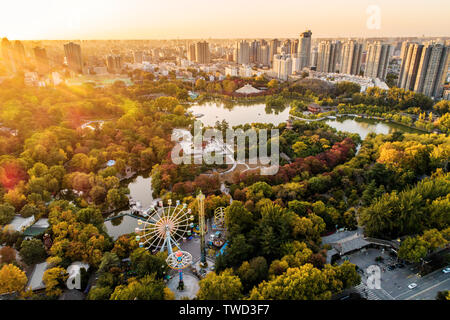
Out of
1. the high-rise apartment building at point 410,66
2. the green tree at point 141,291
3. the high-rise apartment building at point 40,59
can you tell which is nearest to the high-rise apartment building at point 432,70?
the high-rise apartment building at point 410,66

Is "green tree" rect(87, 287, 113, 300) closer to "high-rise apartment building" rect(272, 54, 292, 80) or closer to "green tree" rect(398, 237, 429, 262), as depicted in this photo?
"green tree" rect(398, 237, 429, 262)

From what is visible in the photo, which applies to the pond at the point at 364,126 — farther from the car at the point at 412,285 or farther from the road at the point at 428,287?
the car at the point at 412,285

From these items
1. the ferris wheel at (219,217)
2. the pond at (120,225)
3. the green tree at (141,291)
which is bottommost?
the pond at (120,225)

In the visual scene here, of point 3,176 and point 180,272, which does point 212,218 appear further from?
point 3,176

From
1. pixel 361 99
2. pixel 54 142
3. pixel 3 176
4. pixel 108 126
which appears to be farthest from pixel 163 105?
pixel 361 99

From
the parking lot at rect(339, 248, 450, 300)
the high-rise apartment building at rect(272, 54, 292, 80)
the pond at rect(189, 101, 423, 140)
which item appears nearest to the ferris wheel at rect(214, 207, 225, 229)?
the parking lot at rect(339, 248, 450, 300)

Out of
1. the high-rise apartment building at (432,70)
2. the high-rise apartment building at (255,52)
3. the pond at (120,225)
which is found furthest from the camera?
the high-rise apartment building at (255,52)

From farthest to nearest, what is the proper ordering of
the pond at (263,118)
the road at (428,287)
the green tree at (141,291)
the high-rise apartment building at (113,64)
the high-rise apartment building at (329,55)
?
the high-rise apartment building at (113,64) < the high-rise apartment building at (329,55) < the pond at (263,118) < the road at (428,287) < the green tree at (141,291)
